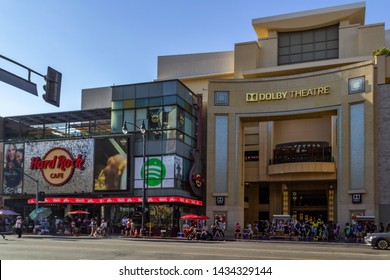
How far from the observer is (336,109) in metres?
46.8

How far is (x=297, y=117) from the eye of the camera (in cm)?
5025

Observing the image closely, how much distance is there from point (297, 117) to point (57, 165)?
24.5 meters

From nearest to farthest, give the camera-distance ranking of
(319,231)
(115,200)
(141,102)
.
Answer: (319,231), (115,200), (141,102)

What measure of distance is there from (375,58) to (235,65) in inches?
654

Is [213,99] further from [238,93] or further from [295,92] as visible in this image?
[295,92]

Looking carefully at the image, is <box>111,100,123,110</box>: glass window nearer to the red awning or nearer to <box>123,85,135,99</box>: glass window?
<box>123,85,135,99</box>: glass window

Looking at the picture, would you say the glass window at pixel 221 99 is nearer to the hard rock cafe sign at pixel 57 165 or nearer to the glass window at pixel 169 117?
the glass window at pixel 169 117

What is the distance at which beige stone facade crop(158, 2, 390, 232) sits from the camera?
1753 inches

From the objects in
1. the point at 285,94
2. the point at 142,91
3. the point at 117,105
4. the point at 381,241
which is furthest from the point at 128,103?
the point at 381,241

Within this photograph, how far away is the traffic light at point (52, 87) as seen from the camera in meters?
18.4

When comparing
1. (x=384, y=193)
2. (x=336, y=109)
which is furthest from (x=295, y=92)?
(x=384, y=193)

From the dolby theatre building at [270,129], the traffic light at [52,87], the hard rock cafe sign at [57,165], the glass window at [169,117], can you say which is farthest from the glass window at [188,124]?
the traffic light at [52,87]

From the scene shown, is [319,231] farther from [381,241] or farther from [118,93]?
[118,93]

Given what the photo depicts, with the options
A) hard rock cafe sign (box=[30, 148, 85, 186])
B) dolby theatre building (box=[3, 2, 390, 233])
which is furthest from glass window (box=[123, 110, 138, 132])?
hard rock cafe sign (box=[30, 148, 85, 186])
